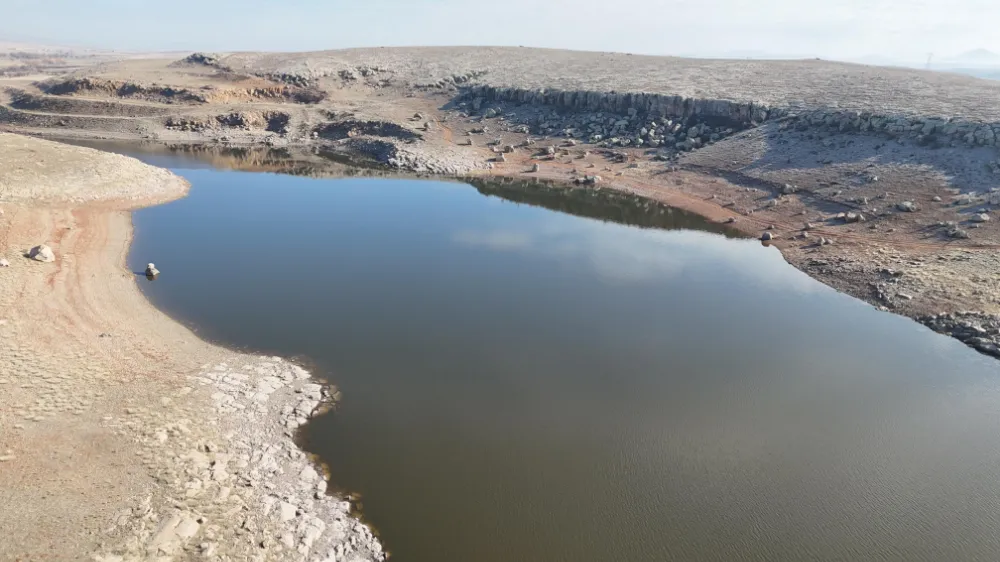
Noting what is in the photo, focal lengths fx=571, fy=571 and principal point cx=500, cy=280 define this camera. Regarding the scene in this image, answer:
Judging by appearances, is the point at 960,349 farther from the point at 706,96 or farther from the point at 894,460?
the point at 706,96

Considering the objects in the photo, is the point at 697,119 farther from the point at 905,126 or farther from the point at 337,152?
the point at 337,152

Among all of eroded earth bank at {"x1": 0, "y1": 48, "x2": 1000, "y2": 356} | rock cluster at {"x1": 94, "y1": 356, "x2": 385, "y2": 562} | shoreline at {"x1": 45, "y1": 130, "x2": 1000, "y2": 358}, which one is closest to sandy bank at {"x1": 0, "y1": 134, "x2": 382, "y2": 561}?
rock cluster at {"x1": 94, "y1": 356, "x2": 385, "y2": 562}

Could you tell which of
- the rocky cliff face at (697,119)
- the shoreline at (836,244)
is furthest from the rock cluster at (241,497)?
the rocky cliff face at (697,119)

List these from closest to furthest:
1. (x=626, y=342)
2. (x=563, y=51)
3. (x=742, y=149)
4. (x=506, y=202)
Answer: (x=626, y=342)
(x=506, y=202)
(x=742, y=149)
(x=563, y=51)

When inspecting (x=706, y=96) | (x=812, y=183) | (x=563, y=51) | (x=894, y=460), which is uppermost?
(x=563, y=51)

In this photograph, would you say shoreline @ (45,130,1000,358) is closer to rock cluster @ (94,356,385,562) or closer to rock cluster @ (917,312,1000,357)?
rock cluster @ (917,312,1000,357)

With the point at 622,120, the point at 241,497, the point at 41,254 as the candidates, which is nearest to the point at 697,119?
the point at 622,120

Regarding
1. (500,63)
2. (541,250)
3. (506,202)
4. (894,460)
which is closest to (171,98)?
(500,63)
